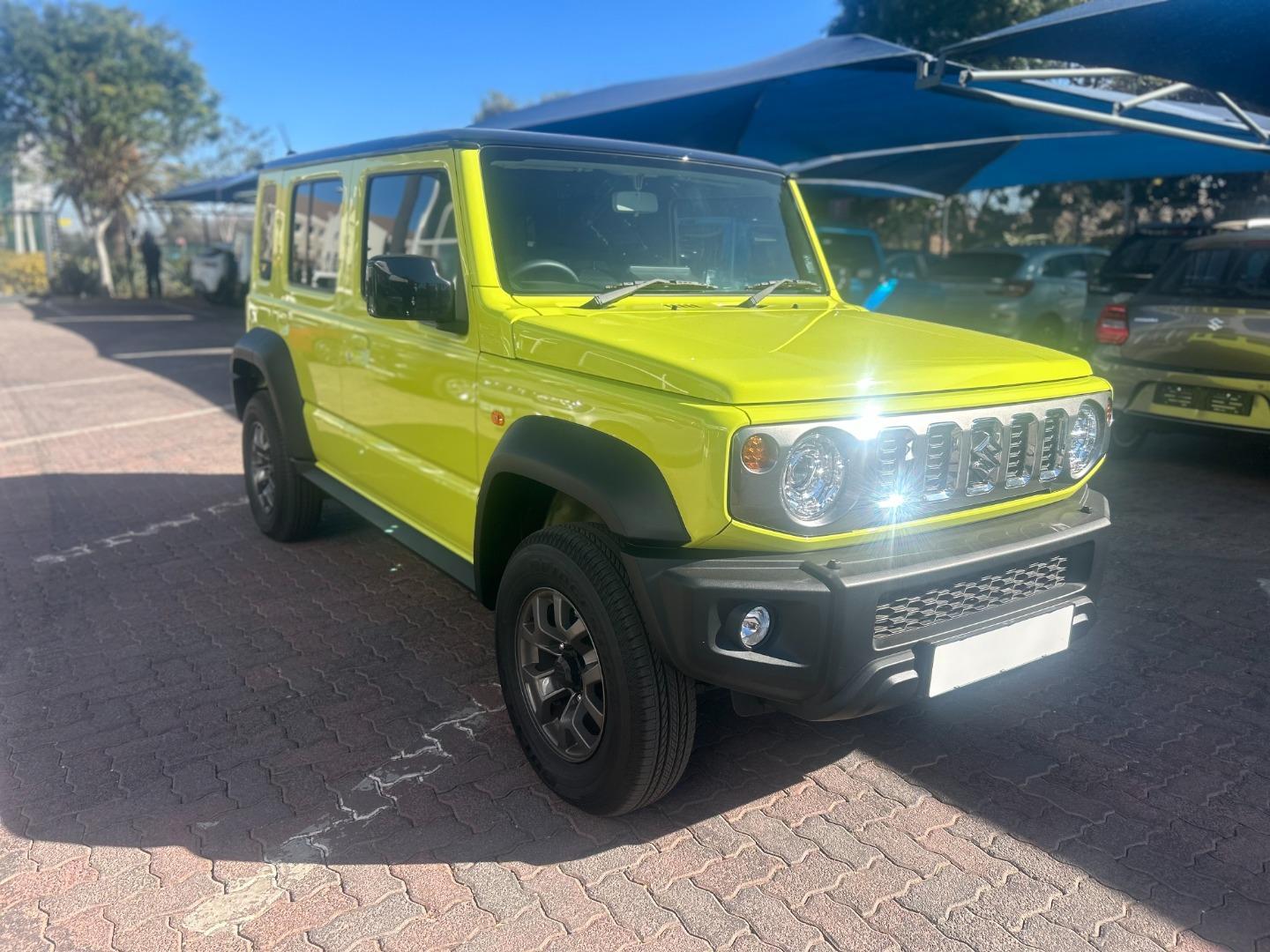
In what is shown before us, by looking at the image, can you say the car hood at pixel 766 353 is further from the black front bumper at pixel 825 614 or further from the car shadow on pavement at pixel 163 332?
the car shadow on pavement at pixel 163 332

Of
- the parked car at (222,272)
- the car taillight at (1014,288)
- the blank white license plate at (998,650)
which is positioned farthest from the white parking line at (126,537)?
the parked car at (222,272)

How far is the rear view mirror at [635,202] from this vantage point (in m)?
3.61

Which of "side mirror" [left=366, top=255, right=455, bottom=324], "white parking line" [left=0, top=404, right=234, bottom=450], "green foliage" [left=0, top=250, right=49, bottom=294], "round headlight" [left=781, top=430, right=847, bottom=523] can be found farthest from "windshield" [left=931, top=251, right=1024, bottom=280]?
"green foliage" [left=0, top=250, right=49, bottom=294]

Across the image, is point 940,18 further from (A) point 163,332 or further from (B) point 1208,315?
(A) point 163,332

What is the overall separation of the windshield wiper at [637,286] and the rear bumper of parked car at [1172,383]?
347cm

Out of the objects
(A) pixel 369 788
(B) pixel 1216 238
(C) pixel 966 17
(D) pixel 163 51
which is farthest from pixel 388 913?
(D) pixel 163 51

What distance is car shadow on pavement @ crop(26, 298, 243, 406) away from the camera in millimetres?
12477

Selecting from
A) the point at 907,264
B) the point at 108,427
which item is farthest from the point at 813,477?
the point at 907,264

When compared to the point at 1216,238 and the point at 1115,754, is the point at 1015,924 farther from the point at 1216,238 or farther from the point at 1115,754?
the point at 1216,238

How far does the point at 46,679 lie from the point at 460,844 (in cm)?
208

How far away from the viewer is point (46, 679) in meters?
3.79

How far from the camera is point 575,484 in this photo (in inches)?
103

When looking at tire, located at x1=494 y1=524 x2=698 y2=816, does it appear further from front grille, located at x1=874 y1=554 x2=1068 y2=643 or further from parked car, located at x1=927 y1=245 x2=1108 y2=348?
parked car, located at x1=927 y1=245 x2=1108 y2=348

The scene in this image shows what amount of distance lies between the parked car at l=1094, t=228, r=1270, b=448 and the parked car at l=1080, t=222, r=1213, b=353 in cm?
195
